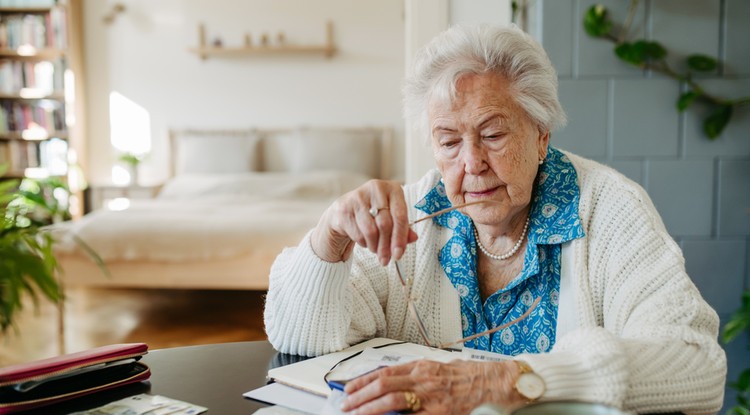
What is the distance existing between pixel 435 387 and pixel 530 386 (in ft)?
0.39

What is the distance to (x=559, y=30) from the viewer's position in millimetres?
1824

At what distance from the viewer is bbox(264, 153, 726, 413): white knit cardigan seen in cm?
85

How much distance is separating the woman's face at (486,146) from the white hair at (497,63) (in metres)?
0.02

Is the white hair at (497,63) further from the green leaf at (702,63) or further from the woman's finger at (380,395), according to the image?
the green leaf at (702,63)

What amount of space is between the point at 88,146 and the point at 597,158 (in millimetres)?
5120

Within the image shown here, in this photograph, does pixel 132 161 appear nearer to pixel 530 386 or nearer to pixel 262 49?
pixel 262 49

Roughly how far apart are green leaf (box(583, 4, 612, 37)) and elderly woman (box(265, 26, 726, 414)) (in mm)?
600

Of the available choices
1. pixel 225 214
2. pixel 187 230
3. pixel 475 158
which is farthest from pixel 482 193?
pixel 225 214

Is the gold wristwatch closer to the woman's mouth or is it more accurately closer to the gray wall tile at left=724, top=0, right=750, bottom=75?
the woman's mouth

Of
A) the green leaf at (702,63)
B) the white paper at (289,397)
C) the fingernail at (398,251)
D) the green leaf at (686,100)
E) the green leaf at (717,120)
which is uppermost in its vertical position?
the green leaf at (702,63)

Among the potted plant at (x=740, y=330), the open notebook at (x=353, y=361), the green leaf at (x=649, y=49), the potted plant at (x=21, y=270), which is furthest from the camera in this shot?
the green leaf at (x=649, y=49)

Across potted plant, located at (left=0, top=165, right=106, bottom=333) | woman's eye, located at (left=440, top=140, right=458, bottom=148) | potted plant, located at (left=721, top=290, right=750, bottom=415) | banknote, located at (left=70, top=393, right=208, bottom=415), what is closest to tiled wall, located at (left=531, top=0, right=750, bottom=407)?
potted plant, located at (left=721, top=290, right=750, bottom=415)

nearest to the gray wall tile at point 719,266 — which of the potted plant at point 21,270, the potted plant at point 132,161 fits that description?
the potted plant at point 21,270

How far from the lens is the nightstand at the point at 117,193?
5109 mm
